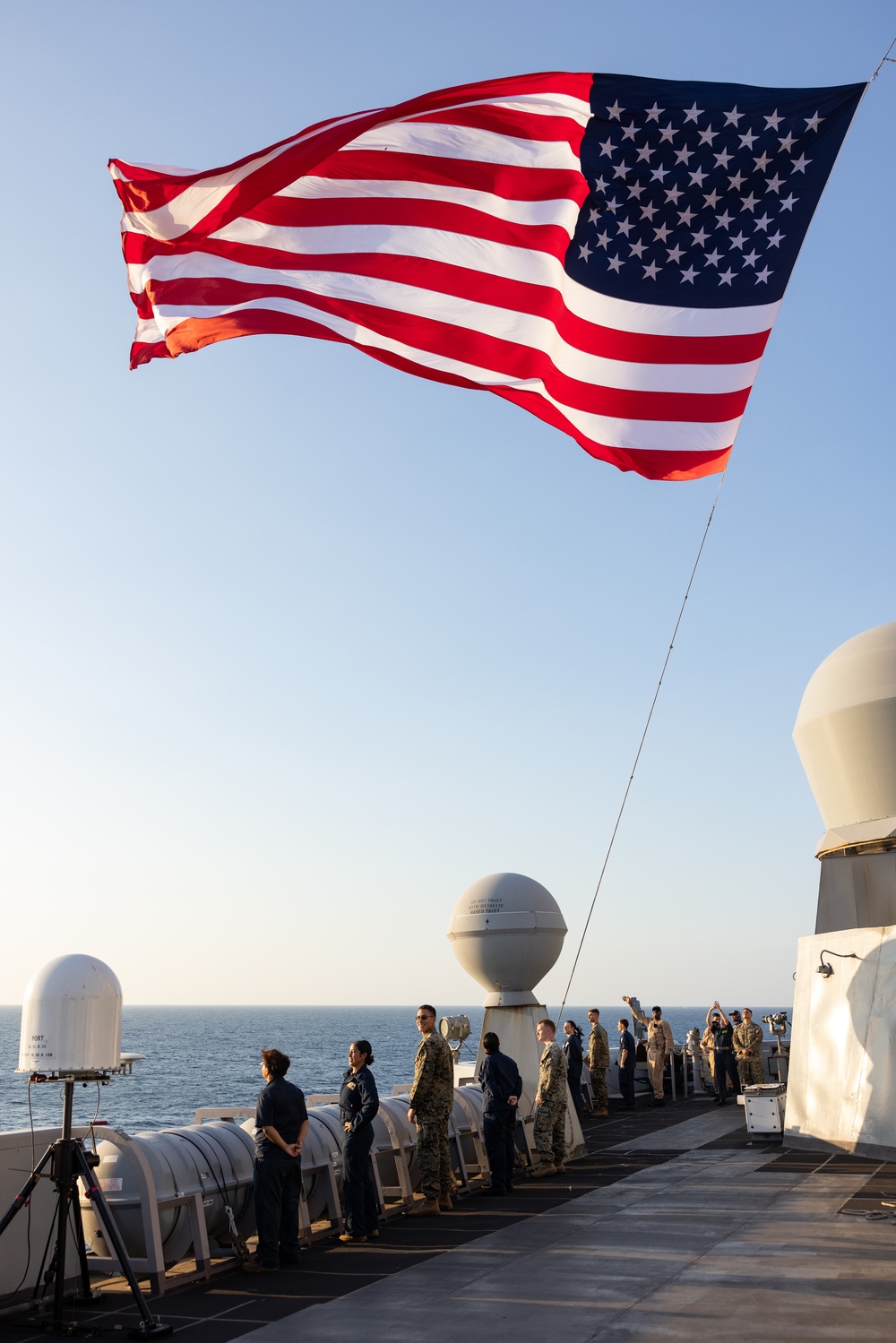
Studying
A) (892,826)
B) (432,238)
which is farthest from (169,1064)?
(432,238)

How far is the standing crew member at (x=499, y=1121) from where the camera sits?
39.5 ft

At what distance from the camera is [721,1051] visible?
21.5m

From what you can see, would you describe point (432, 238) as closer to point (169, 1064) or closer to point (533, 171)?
point (533, 171)

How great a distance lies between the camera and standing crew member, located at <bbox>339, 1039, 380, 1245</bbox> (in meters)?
9.54

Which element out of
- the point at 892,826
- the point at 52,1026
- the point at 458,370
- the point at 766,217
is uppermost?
the point at 766,217

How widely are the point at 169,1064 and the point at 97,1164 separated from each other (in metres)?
88.6

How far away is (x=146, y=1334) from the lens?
6660mm

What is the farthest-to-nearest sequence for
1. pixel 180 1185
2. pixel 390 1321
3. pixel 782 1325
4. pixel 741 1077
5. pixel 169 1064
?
pixel 169 1064
pixel 741 1077
pixel 180 1185
pixel 390 1321
pixel 782 1325

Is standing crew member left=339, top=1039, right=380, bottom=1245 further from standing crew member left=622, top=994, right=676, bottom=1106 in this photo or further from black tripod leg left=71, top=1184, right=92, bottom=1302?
standing crew member left=622, top=994, right=676, bottom=1106

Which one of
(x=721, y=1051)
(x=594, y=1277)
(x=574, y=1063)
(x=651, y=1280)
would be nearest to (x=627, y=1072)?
(x=721, y=1051)

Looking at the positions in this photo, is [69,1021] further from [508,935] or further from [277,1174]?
[508,935]

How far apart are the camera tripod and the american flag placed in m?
5.44

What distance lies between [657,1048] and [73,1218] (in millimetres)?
17457

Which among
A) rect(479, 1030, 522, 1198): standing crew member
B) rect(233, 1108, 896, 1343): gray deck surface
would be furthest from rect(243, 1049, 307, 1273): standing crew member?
rect(479, 1030, 522, 1198): standing crew member
